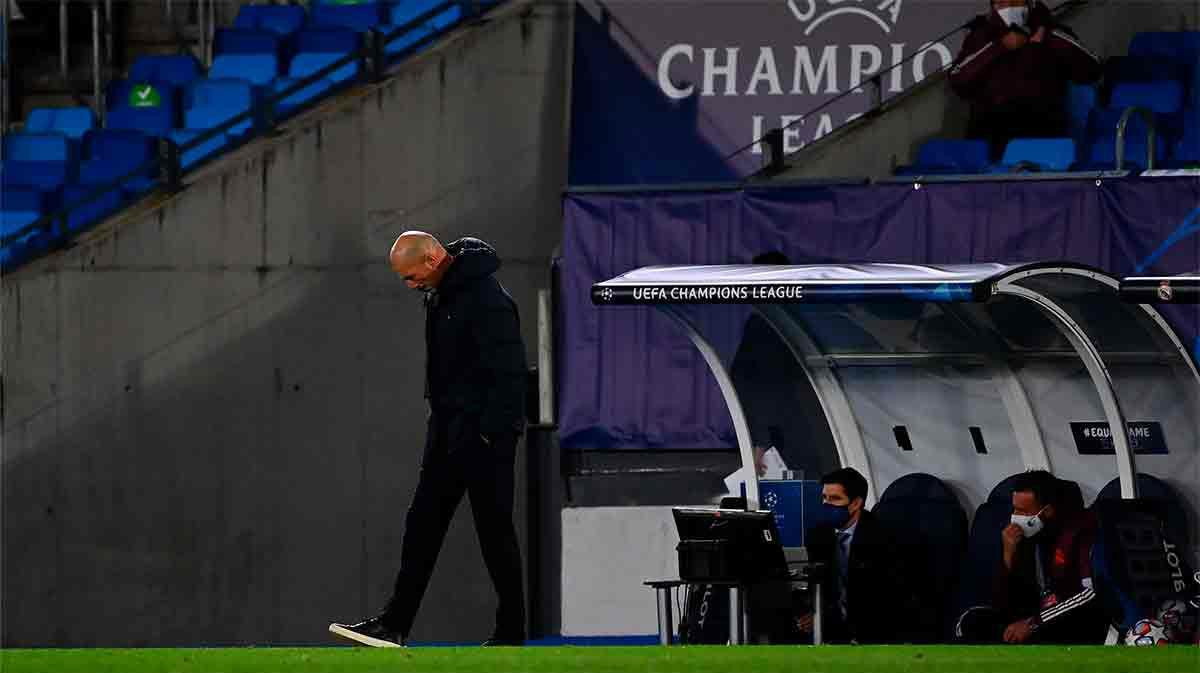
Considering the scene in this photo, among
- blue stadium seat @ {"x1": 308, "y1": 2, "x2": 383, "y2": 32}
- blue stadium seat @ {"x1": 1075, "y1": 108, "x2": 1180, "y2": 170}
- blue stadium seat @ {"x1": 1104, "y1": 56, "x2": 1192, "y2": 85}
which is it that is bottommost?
blue stadium seat @ {"x1": 1075, "y1": 108, "x2": 1180, "y2": 170}

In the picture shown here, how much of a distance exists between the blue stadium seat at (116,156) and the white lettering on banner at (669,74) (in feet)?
13.3

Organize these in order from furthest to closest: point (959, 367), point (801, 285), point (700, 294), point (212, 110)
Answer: point (212, 110) < point (959, 367) < point (700, 294) < point (801, 285)

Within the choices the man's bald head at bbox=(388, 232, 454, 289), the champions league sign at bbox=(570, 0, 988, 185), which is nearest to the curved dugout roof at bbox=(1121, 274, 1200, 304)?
the man's bald head at bbox=(388, 232, 454, 289)

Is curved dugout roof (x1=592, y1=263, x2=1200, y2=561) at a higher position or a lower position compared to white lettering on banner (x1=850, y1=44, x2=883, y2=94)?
lower

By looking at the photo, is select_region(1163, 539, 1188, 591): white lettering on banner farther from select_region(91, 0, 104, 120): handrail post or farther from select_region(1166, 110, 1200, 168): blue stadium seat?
select_region(91, 0, 104, 120): handrail post

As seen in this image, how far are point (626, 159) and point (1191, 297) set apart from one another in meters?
7.96

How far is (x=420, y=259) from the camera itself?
1074 centimetres

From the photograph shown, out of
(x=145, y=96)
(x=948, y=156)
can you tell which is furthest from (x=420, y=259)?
(x=145, y=96)

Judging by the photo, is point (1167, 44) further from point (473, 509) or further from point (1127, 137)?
point (473, 509)

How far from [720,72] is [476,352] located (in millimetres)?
7673

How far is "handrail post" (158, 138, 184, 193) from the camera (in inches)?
681

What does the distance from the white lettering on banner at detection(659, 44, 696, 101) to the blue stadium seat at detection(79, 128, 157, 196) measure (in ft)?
13.3

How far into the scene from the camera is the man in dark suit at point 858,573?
38.1ft

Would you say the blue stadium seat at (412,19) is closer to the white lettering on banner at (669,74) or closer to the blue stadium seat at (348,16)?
the blue stadium seat at (348,16)
